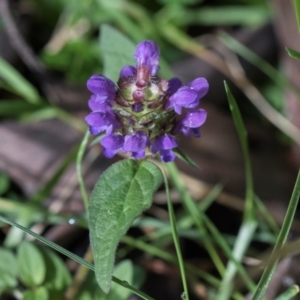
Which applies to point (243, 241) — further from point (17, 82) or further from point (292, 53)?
point (17, 82)

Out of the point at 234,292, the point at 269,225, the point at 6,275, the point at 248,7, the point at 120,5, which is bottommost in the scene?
the point at 6,275

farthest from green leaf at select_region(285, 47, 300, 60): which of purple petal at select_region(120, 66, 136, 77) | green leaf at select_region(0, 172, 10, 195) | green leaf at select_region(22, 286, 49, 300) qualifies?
green leaf at select_region(0, 172, 10, 195)

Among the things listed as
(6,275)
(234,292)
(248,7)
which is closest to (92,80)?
(6,275)

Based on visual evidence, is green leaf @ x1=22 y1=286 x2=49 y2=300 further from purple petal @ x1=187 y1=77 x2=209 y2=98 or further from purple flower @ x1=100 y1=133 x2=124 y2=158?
purple petal @ x1=187 y1=77 x2=209 y2=98

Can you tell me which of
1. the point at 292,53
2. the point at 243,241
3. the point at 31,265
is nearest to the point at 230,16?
the point at 243,241

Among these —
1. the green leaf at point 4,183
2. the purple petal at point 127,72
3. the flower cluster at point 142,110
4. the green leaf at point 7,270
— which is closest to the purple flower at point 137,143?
the flower cluster at point 142,110

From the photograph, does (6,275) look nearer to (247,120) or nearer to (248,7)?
(247,120)
